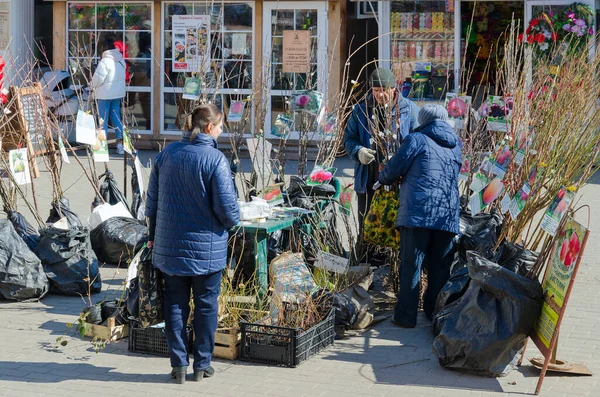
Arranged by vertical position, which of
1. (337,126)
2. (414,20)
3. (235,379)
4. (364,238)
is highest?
(414,20)

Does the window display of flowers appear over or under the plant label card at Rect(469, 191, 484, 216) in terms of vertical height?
over

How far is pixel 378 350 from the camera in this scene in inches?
261

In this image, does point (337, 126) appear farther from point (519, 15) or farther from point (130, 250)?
point (519, 15)

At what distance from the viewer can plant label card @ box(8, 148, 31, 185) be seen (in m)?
8.66

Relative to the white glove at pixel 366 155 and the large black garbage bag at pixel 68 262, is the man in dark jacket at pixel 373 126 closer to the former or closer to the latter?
the white glove at pixel 366 155

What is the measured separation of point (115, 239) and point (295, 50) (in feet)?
25.2

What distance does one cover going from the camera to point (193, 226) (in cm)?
579

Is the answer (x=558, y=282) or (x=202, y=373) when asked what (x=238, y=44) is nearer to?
(x=202, y=373)

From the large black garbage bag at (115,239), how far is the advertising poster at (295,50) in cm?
735

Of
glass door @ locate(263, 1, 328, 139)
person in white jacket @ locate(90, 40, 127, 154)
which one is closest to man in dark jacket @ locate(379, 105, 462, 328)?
glass door @ locate(263, 1, 328, 139)

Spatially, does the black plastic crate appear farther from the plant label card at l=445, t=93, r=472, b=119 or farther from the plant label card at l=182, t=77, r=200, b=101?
the plant label card at l=445, t=93, r=472, b=119

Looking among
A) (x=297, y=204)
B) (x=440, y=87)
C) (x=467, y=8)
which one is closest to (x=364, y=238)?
(x=297, y=204)

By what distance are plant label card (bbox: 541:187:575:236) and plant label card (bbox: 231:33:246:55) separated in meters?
11.0

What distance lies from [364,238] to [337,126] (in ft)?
5.32
